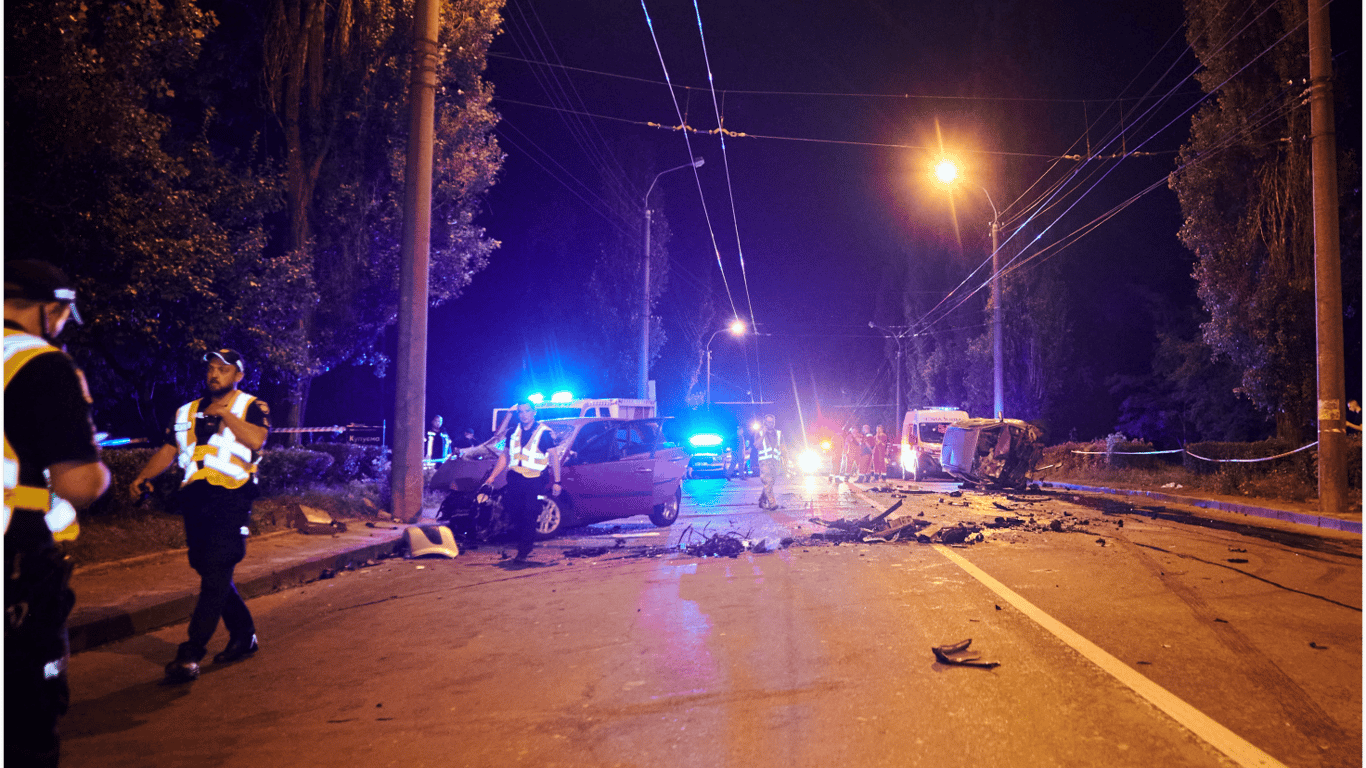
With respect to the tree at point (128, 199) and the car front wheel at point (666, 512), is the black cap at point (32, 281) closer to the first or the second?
the tree at point (128, 199)

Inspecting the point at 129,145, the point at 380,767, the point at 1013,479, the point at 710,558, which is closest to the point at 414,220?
the point at 129,145

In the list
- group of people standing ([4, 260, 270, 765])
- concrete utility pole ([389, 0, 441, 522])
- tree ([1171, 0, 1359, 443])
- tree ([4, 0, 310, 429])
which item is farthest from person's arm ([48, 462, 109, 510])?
tree ([1171, 0, 1359, 443])

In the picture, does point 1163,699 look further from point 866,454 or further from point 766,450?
point 766,450

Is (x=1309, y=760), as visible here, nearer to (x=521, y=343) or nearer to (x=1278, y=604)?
(x=1278, y=604)

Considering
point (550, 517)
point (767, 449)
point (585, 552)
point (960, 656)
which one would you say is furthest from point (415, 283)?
point (767, 449)

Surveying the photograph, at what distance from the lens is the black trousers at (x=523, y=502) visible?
36.7ft

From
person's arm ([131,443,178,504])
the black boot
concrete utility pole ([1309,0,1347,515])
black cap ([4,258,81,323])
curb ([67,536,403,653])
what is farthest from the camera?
concrete utility pole ([1309,0,1347,515])

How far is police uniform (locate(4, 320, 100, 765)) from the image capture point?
2363 millimetres

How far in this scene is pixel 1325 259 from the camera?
14.0 metres

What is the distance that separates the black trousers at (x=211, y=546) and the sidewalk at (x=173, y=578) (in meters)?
1.48

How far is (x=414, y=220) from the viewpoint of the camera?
1290 centimetres

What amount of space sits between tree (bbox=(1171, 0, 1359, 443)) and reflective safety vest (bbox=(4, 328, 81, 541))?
1924cm

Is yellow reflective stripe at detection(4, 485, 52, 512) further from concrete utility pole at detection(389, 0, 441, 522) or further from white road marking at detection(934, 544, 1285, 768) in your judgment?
concrete utility pole at detection(389, 0, 441, 522)

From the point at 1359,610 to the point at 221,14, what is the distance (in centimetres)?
1677
